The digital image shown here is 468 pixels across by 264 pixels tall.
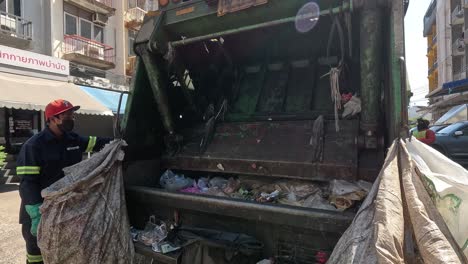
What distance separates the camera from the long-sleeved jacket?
2.41 meters

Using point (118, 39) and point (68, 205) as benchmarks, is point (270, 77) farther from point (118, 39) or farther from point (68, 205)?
point (118, 39)

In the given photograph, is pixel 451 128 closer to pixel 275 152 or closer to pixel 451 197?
pixel 275 152

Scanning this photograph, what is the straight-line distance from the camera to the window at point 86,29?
14.4 m

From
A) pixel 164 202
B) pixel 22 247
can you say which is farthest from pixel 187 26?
pixel 22 247

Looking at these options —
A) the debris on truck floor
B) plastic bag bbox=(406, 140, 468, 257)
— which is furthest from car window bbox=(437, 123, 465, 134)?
the debris on truck floor

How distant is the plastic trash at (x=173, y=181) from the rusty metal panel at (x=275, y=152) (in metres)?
0.08

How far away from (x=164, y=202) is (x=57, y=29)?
12.7 metres

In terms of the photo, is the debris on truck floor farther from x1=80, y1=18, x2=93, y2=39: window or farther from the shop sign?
x1=80, y1=18, x2=93, y2=39: window

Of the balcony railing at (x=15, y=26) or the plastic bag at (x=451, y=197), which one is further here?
the balcony railing at (x=15, y=26)

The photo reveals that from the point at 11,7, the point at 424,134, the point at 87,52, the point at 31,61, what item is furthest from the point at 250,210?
the point at 87,52

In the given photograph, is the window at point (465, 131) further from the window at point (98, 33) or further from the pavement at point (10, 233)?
the window at point (98, 33)

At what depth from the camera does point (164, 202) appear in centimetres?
233

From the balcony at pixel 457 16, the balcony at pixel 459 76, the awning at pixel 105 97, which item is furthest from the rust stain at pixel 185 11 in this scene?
the balcony at pixel 457 16

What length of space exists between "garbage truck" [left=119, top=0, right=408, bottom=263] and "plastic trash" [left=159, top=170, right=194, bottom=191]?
13mm
